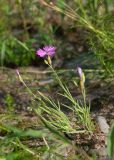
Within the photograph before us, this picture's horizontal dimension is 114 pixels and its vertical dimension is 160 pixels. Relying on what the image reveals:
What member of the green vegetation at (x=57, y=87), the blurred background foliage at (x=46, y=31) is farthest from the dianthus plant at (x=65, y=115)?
the blurred background foliage at (x=46, y=31)

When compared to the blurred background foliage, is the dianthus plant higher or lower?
lower

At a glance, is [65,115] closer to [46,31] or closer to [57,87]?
[57,87]

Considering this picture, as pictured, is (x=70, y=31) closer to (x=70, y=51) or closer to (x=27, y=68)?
(x=70, y=51)

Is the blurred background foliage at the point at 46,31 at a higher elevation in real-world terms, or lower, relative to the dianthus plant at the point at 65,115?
higher

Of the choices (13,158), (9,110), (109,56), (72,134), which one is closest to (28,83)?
(9,110)

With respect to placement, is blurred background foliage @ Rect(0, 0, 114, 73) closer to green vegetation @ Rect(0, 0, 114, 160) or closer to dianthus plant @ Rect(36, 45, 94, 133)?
green vegetation @ Rect(0, 0, 114, 160)

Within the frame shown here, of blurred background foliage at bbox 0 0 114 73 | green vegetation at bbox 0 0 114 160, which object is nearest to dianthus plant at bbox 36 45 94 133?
green vegetation at bbox 0 0 114 160

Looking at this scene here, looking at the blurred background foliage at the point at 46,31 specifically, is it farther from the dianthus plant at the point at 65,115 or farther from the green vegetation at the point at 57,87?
the dianthus plant at the point at 65,115

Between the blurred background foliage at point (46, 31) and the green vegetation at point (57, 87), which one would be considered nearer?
the green vegetation at point (57, 87)

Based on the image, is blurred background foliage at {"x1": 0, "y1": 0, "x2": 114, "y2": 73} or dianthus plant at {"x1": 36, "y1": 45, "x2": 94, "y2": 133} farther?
blurred background foliage at {"x1": 0, "y1": 0, "x2": 114, "y2": 73}
